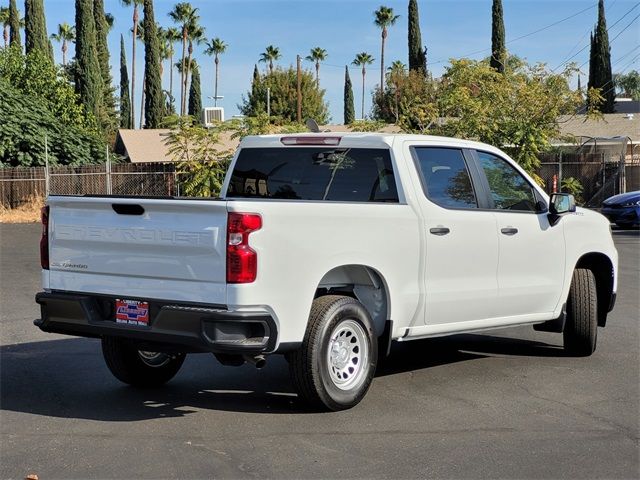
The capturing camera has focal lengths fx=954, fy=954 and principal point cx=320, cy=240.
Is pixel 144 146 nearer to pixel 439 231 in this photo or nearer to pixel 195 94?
pixel 195 94

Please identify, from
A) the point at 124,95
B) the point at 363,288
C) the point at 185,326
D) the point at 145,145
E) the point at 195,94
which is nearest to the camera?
the point at 185,326

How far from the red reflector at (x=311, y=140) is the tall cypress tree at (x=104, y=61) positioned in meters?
62.1

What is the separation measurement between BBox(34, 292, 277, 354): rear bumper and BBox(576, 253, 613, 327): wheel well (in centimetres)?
421

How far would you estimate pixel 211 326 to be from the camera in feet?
19.9

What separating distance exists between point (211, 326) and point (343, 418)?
3.99 ft

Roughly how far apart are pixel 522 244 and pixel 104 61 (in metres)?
68.8

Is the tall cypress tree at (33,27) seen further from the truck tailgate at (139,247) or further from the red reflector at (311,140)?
the truck tailgate at (139,247)

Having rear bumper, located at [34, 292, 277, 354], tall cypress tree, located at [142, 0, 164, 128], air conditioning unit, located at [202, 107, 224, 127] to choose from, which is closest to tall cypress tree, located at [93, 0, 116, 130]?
tall cypress tree, located at [142, 0, 164, 128]

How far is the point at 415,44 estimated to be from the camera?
2611 inches

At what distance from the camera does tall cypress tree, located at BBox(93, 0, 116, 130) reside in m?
67.5

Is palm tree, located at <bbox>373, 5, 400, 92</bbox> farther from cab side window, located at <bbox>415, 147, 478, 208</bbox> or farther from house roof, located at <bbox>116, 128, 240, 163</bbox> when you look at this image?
cab side window, located at <bbox>415, 147, 478, 208</bbox>

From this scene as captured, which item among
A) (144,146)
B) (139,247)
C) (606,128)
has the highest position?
(606,128)

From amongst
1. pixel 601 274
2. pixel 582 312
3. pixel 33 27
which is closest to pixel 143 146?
pixel 33 27

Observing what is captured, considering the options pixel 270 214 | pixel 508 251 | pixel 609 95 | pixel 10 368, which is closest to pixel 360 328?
pixel 270 214
